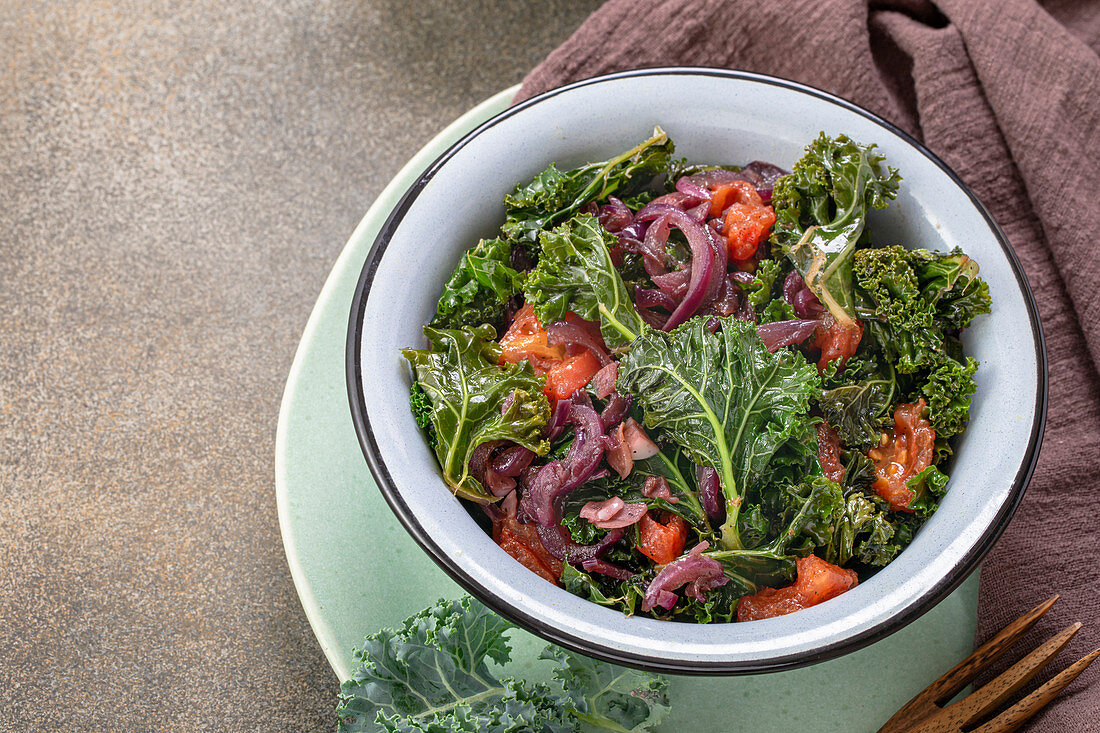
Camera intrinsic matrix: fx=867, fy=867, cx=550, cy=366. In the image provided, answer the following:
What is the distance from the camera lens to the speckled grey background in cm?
358

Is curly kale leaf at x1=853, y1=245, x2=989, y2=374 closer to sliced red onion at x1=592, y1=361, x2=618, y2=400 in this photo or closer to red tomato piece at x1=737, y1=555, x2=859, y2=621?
red tomato piece at x1=737, y1=555, x2=859, y2=621

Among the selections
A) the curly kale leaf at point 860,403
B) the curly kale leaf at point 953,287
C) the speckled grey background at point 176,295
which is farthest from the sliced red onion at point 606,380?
the speckled grey background at point 176,295

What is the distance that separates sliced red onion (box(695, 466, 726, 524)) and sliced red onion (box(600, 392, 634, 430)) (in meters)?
0.26

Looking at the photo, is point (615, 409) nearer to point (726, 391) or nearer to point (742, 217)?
point (726, 391)

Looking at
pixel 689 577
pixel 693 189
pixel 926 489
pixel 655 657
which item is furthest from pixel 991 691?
pixel 693 189

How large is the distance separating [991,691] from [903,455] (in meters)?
0.82

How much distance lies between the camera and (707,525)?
2359mm

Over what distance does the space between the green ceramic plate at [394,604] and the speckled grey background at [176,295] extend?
1031 mm

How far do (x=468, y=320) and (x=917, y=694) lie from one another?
72.1 inches

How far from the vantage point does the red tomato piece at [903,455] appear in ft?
7.88

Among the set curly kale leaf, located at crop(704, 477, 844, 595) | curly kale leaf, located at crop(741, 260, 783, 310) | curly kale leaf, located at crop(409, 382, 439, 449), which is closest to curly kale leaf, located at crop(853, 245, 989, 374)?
curly kale leaf, located at crop(741, 260, 783, 310)

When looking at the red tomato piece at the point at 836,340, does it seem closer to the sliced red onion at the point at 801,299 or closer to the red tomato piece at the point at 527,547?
the sliced red onion at the point at 801,299

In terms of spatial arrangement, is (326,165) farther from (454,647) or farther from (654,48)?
(454,647)

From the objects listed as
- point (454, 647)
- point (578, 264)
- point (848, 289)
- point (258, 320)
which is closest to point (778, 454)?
point (848, 289)
